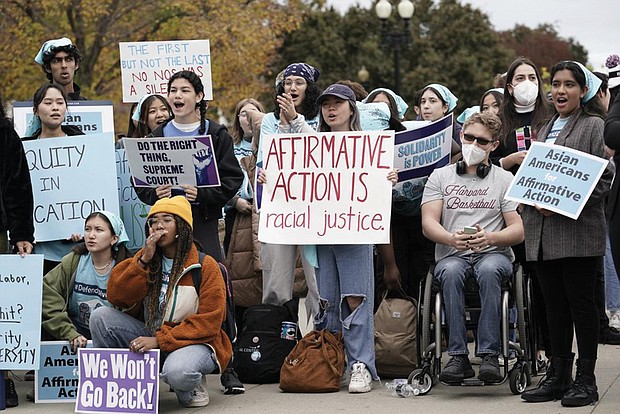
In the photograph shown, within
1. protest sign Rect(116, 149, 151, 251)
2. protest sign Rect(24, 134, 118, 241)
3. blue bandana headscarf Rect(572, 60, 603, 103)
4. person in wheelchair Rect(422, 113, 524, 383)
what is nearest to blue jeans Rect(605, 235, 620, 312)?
person in wheelchair Rect(422, 113, 524, 383)

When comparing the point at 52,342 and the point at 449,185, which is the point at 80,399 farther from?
the point at 449,185

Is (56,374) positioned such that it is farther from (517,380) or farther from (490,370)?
(517,380)

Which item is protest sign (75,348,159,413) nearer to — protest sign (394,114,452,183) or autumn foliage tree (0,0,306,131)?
protest sign (394,114,452,183)

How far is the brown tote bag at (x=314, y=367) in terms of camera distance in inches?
307

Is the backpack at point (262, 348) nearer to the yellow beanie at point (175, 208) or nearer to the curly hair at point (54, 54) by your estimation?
the yellow beanie at point (175, 208)

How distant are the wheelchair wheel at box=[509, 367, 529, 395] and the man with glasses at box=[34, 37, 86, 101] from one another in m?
3.98

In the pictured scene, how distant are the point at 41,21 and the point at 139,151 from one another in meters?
14.6

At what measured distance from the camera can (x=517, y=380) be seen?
750 cm

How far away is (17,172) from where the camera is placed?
7.72 m

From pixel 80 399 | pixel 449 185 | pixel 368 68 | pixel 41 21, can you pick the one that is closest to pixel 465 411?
pixel 449 185

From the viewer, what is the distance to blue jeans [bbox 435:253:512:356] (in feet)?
24.4

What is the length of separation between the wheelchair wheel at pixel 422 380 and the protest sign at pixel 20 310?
2320 millimetres

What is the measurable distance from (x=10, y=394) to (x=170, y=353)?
3.84 ft

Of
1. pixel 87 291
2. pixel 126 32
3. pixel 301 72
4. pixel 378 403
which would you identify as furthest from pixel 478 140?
pixel 126 32
